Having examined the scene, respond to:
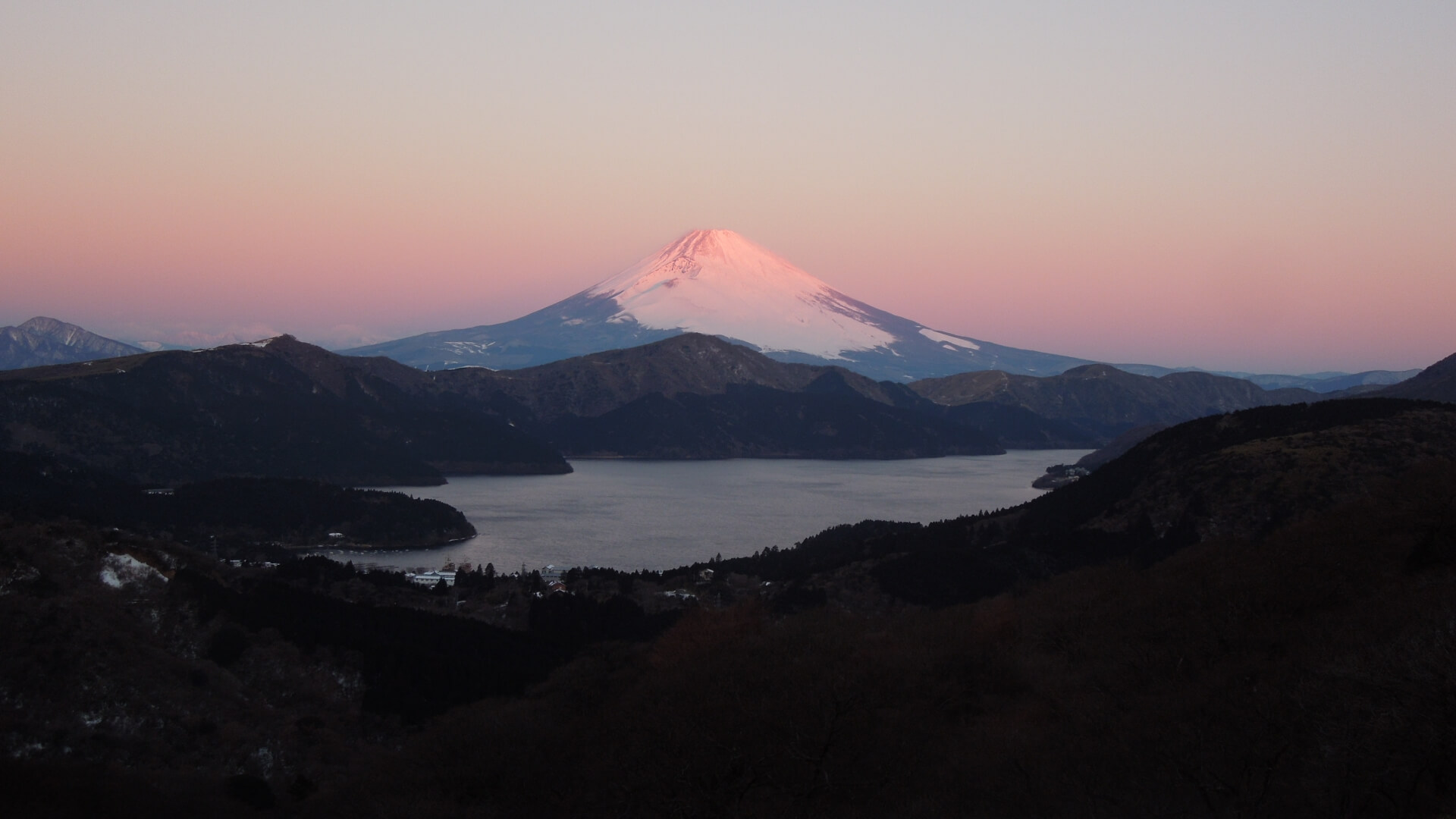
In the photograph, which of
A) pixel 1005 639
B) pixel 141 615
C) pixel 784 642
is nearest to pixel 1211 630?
pixel 1005 639

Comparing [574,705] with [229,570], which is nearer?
[574,705]

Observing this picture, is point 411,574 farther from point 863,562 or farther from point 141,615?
point 141,615

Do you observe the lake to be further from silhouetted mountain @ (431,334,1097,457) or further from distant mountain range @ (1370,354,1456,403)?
distant mountain range @ (1370,354,1456,403)

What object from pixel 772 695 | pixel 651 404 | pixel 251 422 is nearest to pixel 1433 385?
pixel 772 695

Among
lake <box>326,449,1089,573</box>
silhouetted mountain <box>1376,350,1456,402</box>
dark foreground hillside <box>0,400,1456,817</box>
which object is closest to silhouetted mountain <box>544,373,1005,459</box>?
lake <box>326,449,1089,573</box>

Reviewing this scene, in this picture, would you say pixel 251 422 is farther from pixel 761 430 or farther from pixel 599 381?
pixel 761 430

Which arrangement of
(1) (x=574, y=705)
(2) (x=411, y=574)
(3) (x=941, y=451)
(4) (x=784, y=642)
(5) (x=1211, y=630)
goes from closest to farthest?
(5) (x=1211, y=630) → (4) (x=784, y=642) → (1) (x=574, y=705) → (2) (x=411, y=574) → (3) (x=941, y=451)

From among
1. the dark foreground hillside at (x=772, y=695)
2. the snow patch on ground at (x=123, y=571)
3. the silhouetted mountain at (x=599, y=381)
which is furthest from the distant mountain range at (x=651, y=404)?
the snow patch on ground at (x=123, y=571)
